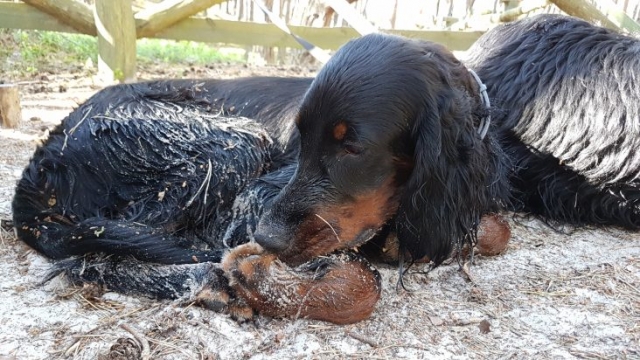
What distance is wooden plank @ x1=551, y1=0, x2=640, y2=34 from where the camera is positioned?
611 cm

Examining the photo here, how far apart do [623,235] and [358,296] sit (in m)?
1.98

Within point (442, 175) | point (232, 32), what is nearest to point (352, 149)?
point (442, 175)

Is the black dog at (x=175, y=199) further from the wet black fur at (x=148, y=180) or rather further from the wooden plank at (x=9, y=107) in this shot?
the wooden plank at (x=9, y=107)

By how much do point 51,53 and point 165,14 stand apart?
3.12 m

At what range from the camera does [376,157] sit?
7.06 ft

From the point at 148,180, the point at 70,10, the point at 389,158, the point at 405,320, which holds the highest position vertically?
the point at 70,10

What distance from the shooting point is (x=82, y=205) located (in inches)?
105

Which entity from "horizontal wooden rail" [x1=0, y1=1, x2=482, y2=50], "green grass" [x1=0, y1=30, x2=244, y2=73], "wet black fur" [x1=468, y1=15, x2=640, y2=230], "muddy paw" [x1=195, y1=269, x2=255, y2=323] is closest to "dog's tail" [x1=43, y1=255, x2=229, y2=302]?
"muddy paw" [x1=195, y1=269, x2=255, y2=323]

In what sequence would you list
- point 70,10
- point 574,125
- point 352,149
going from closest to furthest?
point 352,149
point 574,125
point 70,10

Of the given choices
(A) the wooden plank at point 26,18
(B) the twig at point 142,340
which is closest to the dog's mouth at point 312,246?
(B) the twig at point 142,340

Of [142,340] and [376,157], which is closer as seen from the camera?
[142,340]

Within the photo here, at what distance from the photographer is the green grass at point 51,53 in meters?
7.68

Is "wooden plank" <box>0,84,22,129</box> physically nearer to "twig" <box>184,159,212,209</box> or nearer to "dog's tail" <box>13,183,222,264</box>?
"dog's tail" <box>13,183,222,264</box>

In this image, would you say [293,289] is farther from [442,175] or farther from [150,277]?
[442,175]
